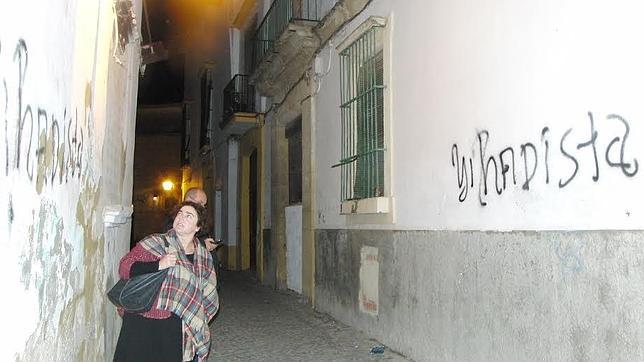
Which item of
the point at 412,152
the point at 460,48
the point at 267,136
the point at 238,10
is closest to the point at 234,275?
the point at 267,136

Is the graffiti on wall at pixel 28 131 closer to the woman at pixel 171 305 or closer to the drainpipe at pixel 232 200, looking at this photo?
the woman at pixel 171 305

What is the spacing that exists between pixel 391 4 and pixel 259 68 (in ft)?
18.5

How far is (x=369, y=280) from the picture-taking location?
6816mm

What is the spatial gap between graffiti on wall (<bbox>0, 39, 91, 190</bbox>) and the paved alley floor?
3.90m

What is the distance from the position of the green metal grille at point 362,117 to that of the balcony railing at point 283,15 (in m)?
1.66

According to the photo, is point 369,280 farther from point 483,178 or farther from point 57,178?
point 57,178

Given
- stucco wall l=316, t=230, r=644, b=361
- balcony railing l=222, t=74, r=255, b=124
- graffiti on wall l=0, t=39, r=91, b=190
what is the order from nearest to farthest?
graffiti on wall l=0, t=39, r=91, b=190
stucco wall l=316, t=230, r=644, b=361
balcony railing l=222, t=74, r=255, b=124

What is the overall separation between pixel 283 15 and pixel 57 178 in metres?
8.73

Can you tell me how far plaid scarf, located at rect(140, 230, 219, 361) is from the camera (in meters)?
3.49

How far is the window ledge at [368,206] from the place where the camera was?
6.33m

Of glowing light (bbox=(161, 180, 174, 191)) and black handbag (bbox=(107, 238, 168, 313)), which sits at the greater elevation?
glowing light (bbox=(161, 180, 174, 191))

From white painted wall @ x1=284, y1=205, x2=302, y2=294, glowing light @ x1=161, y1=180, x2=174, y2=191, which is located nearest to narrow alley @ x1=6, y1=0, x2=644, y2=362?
white painted wall @ x1=284, y1=205, x2=302, y2=294

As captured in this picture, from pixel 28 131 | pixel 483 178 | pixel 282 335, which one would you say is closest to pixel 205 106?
pixel 282 335

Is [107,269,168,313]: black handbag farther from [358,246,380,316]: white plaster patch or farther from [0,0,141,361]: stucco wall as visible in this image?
[358,246,380,316]: white plaster patch
